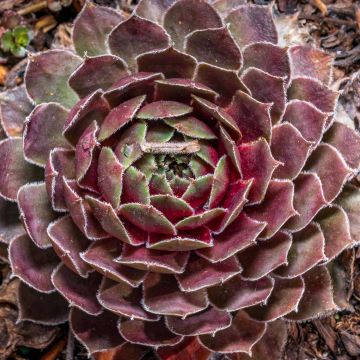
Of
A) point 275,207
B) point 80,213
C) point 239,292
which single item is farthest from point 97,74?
point 239,292

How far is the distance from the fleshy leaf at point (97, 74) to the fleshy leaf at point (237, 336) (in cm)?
89

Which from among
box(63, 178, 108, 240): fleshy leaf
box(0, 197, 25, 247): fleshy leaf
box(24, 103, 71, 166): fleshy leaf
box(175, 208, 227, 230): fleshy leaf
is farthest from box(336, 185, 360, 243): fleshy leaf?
box(0, 197, 25, 247): fleshy leaf

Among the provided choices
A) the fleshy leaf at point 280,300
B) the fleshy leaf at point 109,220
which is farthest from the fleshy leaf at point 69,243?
the fleshy leaf at point 280,300

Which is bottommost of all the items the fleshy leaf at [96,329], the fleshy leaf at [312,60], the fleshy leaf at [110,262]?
the fleshy leaf at [96,329]

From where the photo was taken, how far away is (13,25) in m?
2.79

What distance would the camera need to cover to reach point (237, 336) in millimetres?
2084

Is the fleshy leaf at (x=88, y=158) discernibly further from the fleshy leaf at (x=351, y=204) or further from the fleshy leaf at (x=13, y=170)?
the fleshy leaf at (x=351, y=204)

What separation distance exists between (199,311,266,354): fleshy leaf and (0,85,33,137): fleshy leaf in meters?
0.95

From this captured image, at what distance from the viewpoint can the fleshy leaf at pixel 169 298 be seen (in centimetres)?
191

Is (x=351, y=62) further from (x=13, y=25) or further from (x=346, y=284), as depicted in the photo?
(x=13, y=25)

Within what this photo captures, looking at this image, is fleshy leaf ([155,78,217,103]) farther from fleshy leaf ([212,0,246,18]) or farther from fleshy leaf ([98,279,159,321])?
fleshy leaf ([98,279,159,321])

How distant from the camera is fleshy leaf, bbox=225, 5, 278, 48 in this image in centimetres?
215

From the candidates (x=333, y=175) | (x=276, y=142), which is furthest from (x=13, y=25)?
(x=333, y=175)

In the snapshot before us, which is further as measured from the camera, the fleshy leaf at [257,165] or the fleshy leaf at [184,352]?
the fleshy leaf at [184,352]
